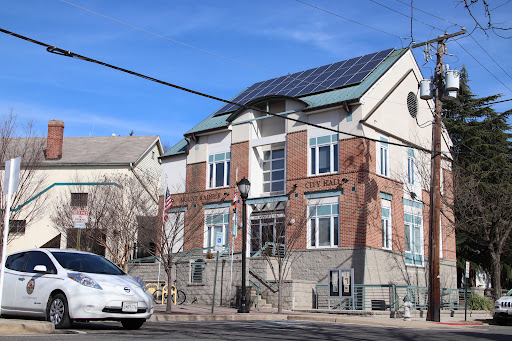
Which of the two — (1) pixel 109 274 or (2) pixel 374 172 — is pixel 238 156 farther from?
(1) pixel 109 274

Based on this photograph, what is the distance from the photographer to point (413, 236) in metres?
29.9

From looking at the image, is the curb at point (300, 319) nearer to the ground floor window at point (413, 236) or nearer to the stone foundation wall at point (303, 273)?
the stone foundation wall at point (303, 273)

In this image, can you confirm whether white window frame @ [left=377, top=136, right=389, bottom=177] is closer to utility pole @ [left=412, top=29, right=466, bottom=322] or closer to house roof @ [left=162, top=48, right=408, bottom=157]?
house roof @ [left=162, top=48, right=408, bottom=157]

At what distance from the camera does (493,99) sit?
136ft

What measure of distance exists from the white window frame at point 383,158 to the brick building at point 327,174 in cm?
8

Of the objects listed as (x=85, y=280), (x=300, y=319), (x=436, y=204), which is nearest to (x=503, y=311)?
(x=436, y=204)

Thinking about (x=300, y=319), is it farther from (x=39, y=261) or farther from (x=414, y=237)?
(x=414, y=237)

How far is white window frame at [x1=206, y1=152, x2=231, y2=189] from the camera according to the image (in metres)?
32.3

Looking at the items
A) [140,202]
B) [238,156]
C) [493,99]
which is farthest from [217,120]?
[493,99]

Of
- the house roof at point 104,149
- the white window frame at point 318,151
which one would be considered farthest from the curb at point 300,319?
the house roof at point 104,149

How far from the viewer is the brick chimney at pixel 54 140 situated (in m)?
37.9

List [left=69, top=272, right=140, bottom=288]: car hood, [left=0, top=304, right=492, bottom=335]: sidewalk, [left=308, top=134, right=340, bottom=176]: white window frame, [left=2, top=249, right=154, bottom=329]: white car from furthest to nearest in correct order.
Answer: [left=308, top=134, right=340, bottom=176]: white window frame < [left=69, top=272, right=140, bottom=288]: car hood < [left=2, top=249, right=154, bottom=329]: white car < [left=0, top=304, right=492, bottom=335]: sidewalk

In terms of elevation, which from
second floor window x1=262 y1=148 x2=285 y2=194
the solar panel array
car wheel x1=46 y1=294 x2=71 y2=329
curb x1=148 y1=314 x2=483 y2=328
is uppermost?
the solar panel array

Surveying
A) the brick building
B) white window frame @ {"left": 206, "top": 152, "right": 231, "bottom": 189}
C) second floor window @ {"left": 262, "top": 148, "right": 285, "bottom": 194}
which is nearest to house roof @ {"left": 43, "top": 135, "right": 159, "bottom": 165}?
the brick building
